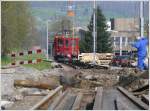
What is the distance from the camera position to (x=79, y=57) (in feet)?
160

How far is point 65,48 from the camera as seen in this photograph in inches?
1823

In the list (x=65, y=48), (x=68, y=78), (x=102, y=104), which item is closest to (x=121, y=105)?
(x=102, y=104)

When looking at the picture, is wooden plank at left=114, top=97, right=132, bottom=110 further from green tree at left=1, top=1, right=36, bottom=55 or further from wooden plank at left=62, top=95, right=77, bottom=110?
green tree at left=1, top=1, right=36, bottom=55

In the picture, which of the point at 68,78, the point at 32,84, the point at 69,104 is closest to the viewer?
the point at 69,104

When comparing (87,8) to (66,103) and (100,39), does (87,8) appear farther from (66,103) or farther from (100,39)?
(66,103)

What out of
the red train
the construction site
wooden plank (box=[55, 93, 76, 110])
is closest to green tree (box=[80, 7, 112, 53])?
the construction site

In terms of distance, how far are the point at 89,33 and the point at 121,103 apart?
62.8 meters

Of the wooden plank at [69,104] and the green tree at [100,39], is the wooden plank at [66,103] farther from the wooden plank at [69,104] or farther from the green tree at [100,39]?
the green tree at [100,39]

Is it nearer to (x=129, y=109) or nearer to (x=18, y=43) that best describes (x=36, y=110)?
(x=129, y=109)

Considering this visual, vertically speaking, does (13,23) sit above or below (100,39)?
above

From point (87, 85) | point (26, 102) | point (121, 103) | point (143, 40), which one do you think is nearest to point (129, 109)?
point (121, 103)

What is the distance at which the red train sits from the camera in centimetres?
4641

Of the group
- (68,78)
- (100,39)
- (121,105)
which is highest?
(100,39)

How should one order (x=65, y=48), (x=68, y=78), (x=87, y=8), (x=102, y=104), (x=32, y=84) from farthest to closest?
1. (x=87, y=8)
2. (x=65, y=48)
3. (x=68, y=78)
4. (x=32, y=84)
5. (x=102, y=104)
